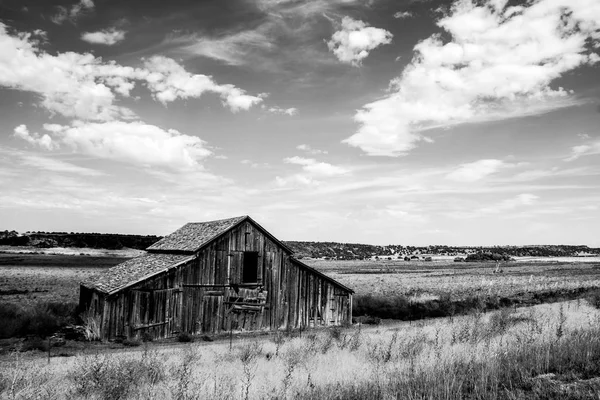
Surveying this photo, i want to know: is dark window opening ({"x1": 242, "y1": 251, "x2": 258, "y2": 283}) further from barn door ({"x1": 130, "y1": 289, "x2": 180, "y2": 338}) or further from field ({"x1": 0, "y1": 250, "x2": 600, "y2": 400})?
field ({"x1": 0, "y1": 250, "x2": 600, "y2": 400})

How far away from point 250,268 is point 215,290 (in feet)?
8.73

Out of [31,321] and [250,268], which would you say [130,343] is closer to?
[31,321]

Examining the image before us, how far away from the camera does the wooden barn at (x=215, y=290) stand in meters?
21.5

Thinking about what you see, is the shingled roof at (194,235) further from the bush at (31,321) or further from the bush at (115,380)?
the bush at (115,380)

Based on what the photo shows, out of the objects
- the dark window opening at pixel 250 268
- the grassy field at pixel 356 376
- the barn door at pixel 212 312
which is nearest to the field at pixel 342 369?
the grassy field at pixel 356 376

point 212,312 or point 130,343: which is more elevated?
point 212,312

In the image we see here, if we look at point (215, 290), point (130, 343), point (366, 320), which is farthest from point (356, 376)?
point (366, 320)

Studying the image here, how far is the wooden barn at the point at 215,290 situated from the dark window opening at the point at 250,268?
56 mm

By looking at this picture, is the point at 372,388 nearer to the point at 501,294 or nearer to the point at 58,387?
the point at 58,387

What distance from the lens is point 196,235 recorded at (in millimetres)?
26094

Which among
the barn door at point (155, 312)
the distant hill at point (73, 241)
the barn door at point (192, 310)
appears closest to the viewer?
the barn door at point (155, 312)

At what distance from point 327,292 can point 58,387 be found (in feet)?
60.8

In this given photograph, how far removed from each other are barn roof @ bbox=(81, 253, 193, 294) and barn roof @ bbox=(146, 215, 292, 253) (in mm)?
520

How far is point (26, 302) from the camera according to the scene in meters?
32.7
